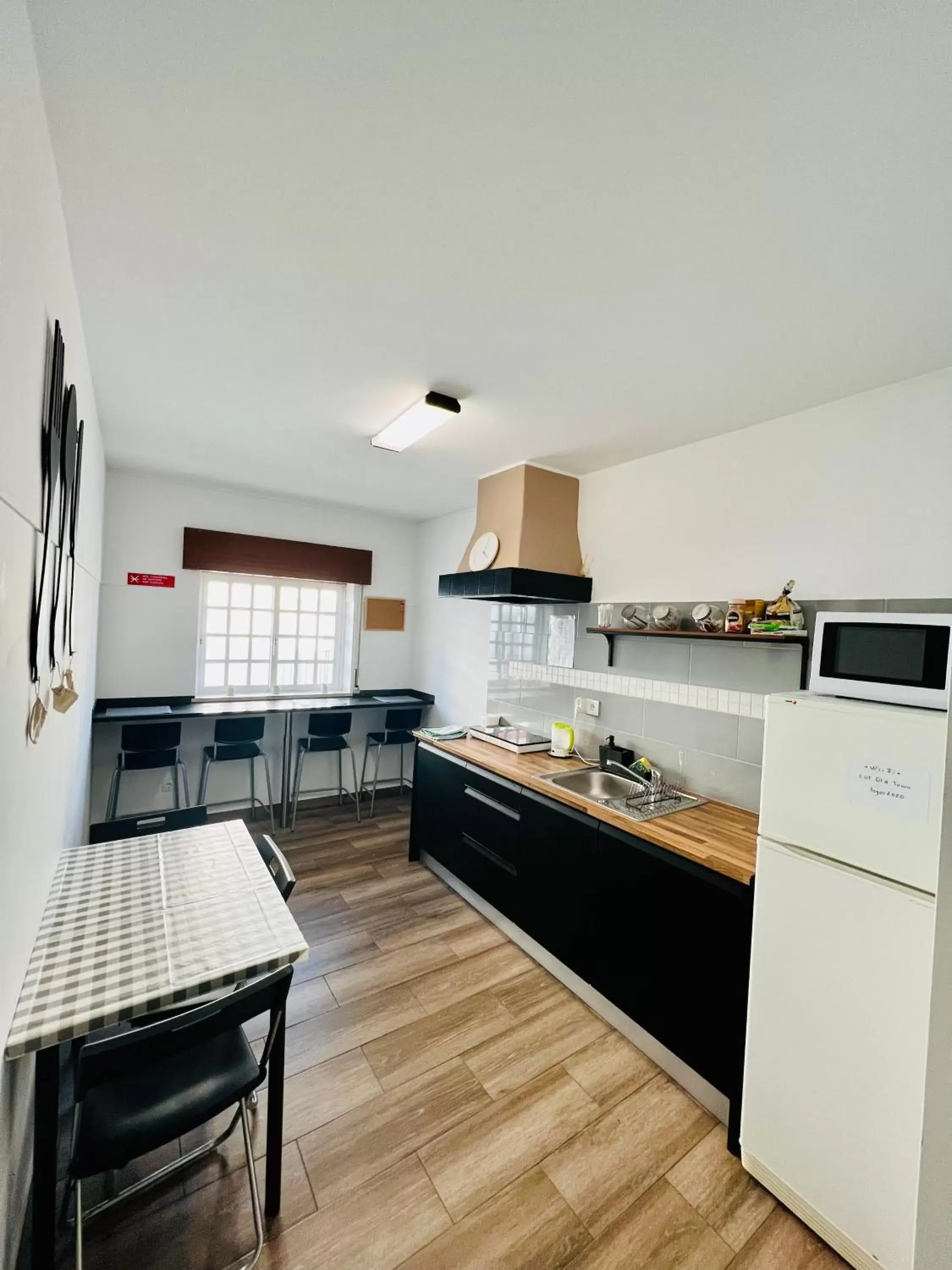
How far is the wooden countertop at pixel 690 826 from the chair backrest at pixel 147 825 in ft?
4.43

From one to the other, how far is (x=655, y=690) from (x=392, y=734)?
255cm

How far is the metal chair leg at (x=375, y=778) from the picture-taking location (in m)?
4.13

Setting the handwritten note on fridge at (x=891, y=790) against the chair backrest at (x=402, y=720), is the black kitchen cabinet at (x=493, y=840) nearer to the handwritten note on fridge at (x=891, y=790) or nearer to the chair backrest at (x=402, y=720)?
the handwritten note on fridge at (x=891, y=790)

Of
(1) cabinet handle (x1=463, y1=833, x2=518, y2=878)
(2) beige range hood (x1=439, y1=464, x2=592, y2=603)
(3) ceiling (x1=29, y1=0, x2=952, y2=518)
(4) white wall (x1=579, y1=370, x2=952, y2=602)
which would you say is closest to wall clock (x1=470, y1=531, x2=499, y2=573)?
(2) beige range hood (x1=439, y1=464, x2=592, y2=603)

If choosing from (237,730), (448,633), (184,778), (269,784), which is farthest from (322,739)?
(448,633)

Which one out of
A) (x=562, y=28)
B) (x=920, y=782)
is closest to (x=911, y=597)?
(x=920, y=782)

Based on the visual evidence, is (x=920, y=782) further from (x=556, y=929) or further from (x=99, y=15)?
(x=99, y=15)

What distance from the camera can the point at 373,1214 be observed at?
131 centimetres

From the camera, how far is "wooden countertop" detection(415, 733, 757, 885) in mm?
1631

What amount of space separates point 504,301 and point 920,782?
1.63 m

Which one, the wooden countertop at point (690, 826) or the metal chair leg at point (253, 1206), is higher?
the wooden countertop at point (690, 826)

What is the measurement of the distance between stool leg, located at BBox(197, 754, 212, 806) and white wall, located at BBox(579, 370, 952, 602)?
121 inches

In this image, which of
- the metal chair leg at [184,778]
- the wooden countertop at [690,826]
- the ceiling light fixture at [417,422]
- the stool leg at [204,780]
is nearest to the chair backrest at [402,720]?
the stool leg at [204,780]

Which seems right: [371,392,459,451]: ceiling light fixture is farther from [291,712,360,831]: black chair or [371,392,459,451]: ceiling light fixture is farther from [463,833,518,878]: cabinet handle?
[291,712,360,831]: black chair
